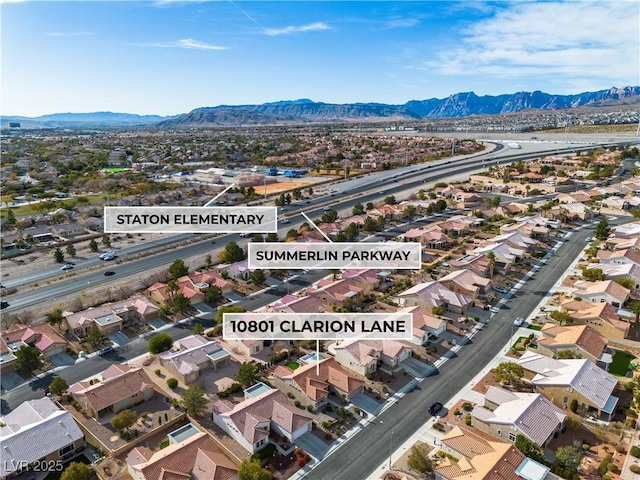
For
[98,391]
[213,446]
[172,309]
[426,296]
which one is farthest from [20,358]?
[426,296]

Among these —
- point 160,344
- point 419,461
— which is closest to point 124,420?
point 160,344

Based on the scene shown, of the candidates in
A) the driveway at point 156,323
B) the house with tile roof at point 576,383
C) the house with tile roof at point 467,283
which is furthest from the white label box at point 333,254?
the house with tile roof at point 576,383

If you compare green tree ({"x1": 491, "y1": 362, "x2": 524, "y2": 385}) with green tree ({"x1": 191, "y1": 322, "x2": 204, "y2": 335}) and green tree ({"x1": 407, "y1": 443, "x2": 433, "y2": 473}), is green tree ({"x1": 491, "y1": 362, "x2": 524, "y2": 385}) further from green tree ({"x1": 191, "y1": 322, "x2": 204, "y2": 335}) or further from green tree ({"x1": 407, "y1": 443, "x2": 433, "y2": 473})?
green tree ({"x1": 191, "y1": 322, "x2": 204, "y2": 335})

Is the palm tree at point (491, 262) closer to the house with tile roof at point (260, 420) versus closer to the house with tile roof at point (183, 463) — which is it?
the house with tile roof at point (260, 420)

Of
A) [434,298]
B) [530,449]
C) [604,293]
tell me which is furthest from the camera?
[434,298]

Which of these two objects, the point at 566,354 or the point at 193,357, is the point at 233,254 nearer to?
the point at 193,357
